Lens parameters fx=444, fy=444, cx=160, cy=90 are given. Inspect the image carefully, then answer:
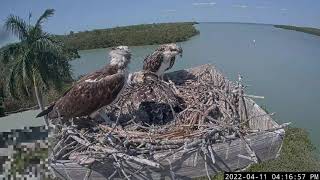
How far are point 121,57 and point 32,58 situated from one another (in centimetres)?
531

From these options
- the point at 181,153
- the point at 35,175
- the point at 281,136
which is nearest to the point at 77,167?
the point at 35,175

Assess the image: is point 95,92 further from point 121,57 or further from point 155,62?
point 155,62

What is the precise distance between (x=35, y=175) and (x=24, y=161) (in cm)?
19

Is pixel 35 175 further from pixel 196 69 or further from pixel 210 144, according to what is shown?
pixel 196 69

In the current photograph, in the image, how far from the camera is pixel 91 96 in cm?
585

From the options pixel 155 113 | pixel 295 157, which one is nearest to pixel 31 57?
pixel 155 113

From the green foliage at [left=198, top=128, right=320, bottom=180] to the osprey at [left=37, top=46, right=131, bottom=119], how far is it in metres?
1.77

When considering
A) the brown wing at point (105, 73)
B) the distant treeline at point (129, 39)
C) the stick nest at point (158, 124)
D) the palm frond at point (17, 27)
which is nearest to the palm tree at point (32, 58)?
the palm frond at point (17, 27)

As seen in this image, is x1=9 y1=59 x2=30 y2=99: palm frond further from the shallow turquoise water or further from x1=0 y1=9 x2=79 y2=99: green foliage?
the shallow turquoise water

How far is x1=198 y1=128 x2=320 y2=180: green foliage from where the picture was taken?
19.9 feet

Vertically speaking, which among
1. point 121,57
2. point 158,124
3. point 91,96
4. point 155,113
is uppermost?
point 121,57

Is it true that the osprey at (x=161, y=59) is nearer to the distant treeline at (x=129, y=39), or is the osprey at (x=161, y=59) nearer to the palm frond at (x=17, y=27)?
the palm frond at (x=17, y=27)

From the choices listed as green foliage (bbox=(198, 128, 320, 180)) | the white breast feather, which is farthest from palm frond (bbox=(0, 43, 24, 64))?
green foliage (bbox=(198, 128, 320, 180))

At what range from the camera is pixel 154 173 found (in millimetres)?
5418
